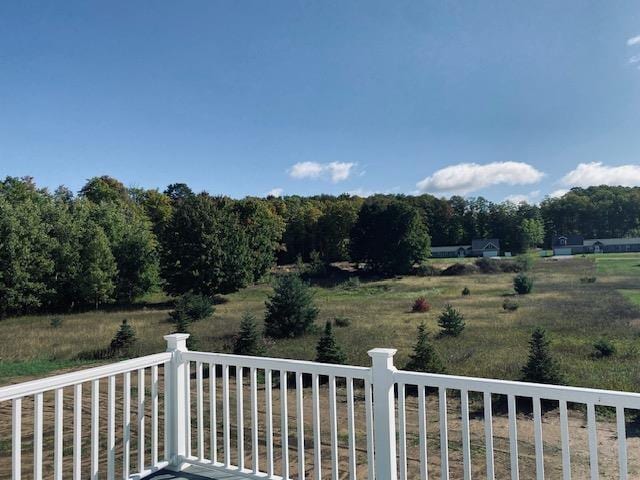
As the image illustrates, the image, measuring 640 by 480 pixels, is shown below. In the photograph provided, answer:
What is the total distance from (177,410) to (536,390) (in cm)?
177

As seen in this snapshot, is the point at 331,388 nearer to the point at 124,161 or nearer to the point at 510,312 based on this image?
the point at 510,312

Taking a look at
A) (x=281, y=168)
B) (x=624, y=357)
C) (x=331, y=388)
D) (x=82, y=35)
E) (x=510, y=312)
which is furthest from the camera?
(x=281, y=168)

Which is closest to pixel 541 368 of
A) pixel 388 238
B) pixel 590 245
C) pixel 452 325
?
pixel 452 325

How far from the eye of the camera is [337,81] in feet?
47.5

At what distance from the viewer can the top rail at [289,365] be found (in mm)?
1877

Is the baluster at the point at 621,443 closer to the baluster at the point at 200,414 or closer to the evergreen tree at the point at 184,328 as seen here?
the baluster at the point at 200,414

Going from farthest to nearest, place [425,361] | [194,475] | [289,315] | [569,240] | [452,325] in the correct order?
[569,240] < [289,315] < [452,325] < [425,361] < [194,475]

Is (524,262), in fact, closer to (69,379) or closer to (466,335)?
(466,335)

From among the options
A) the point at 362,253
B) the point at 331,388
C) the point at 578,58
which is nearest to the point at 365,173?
the point at 362,253

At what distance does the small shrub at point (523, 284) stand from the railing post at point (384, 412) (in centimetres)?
1327

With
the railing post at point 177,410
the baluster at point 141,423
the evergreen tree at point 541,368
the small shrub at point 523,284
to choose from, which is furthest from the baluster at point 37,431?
the small shrub at point 523,284

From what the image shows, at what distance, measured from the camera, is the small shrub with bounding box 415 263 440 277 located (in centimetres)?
1661

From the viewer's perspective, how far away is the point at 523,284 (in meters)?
13.8

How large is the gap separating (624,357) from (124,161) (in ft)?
49.2
